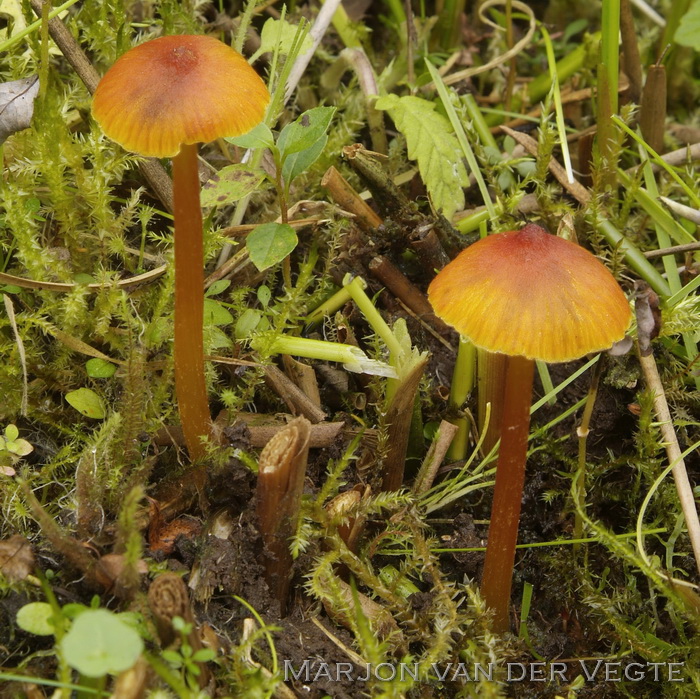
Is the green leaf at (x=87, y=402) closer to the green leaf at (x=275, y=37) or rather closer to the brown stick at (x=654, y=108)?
the green leaf at (x=275, y=37)

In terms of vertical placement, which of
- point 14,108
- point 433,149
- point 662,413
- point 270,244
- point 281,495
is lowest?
point 662,413

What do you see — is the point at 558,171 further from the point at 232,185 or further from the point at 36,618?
the point at 36,618

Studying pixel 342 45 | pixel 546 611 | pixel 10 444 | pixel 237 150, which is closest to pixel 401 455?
pixel 546 611

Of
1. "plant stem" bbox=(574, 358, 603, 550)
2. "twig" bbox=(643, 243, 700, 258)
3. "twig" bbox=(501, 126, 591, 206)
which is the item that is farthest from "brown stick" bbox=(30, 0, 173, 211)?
"twig" bbox=(643, 243, 700, 258)

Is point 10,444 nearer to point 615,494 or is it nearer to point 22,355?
point 22,355

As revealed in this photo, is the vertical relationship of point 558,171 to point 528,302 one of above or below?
below

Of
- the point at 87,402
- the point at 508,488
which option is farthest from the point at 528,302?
the point at 87,402
